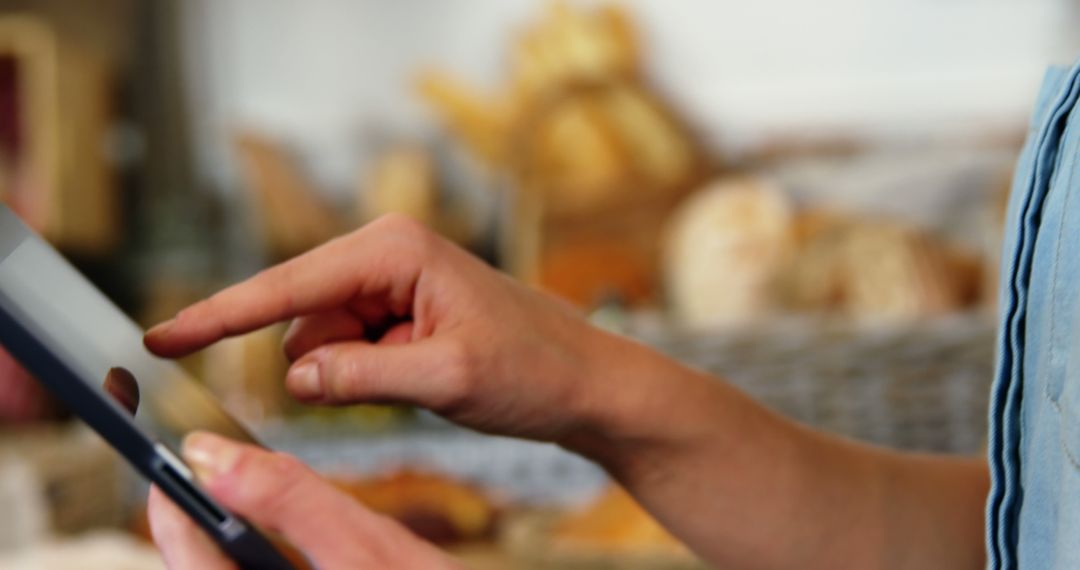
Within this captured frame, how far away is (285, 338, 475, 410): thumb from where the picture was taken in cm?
40

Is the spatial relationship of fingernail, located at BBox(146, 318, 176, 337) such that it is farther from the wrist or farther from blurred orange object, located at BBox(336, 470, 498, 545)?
blurred orange object, located at BBox(336, 470, 498, 545)

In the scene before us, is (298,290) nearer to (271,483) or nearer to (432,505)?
(271,483)

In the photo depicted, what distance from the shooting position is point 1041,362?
0.36 metres

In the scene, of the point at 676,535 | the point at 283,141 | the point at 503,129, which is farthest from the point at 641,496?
the point at 283,141

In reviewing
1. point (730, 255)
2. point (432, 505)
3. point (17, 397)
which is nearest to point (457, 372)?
point (432, 505)

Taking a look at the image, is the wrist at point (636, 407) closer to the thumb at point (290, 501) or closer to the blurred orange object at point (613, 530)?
the thumb at point (290, 501)

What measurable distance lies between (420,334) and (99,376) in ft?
0.49

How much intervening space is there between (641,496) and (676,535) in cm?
3

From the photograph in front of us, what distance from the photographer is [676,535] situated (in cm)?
54

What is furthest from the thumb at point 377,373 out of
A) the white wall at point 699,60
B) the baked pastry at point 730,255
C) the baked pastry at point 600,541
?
the white wall at point 699,60

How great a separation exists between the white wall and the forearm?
1.37m

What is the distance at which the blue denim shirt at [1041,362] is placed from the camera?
13.2 inches

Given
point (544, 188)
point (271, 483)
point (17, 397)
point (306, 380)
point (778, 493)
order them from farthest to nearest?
1. point (17, 397)
2. point (544, 188)
3. point (778, 493)
4. point (306, 380)
5. point (271, 483)

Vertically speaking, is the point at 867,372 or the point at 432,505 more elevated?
the point at 432,505
